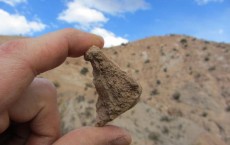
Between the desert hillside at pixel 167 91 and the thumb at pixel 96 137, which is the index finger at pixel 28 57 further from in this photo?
the desert hillside at pixel 167 91

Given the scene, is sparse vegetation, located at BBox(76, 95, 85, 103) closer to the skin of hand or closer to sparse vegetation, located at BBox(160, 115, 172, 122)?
sparse vegetation, located at BBox(160, 115, 172, 122)

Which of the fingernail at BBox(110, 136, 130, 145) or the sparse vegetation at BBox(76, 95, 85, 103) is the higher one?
the fingernail at BBox(110, 136, 130, 145)

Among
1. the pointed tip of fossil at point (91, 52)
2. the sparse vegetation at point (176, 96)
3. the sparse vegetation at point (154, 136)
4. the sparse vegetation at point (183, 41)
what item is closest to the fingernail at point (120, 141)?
the pointed tip of fossil at point (91, 52)

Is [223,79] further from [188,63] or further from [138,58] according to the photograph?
[138,58]

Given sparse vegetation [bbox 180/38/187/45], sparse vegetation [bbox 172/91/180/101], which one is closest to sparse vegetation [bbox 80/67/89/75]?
sparse vegetation [bbox 172/91/180/101]

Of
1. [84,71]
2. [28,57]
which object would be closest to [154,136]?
[84,71]

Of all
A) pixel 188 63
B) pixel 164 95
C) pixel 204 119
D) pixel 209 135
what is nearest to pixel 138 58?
pixel 188 63
